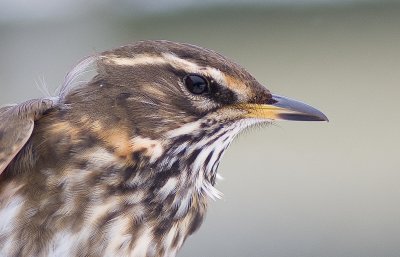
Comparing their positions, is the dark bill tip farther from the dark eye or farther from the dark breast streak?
the dark breast streak

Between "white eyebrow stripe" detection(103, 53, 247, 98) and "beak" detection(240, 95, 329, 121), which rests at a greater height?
"white eyebrow stripe" detection(103, 53, 247, 98)

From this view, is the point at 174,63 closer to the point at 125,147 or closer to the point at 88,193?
the point at 125,147

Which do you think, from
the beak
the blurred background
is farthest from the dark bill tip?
the blurred background

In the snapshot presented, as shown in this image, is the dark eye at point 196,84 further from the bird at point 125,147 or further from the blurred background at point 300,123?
the blurred background at point 300,123

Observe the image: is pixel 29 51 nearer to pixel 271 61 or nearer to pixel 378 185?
pixel 271 61

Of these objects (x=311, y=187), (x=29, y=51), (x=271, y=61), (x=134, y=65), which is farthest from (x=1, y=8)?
(x=134, y=65)

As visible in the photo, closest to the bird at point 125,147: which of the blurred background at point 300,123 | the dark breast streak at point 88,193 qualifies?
the dark breast streak at point 88,193
